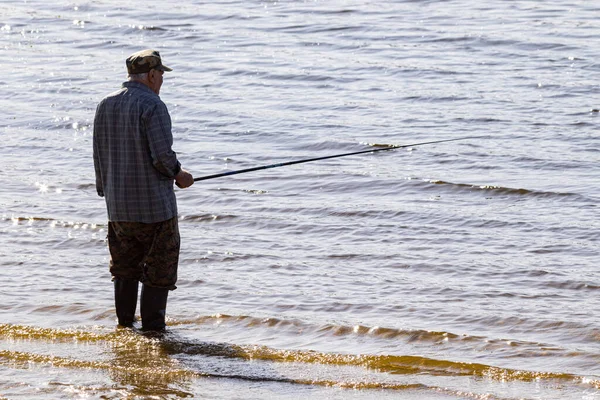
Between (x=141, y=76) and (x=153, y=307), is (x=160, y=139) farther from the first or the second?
(x=153, y=307)

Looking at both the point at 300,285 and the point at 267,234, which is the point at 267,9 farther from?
the point at 300,285

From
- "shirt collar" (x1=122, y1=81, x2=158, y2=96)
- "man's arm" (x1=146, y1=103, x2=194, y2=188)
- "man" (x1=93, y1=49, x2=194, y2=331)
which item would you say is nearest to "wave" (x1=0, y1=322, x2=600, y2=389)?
"man" (x1=93, y1=49, x2=194, y2=331)

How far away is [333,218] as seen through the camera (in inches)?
365

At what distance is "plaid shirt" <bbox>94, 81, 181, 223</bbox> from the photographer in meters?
6.06

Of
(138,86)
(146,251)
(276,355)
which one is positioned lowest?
(276,355)

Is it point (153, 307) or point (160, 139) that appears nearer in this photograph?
point (160, 139)

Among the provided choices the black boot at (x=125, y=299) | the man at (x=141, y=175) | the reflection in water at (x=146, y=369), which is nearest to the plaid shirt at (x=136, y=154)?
the man at (x=141, y=175)

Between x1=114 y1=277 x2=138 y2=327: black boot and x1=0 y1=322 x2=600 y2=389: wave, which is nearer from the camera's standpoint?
x1=0 y1=322 x2=600 y2=389: wave

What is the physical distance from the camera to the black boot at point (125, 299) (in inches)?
259

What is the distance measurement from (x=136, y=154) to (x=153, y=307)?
88cm

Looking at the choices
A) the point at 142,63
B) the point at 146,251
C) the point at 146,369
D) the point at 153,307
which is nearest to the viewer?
the point at 146,369

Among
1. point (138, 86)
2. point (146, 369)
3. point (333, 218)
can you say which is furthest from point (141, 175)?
point (333, 218)

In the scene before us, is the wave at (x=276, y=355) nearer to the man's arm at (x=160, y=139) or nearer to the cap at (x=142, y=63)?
the man's arm at (x=160, y=139)

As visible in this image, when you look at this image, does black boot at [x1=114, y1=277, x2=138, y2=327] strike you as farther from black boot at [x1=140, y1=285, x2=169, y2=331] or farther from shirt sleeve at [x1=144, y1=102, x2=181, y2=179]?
shirt sleeve at [x1=144, y1=102, x2=181, y2=179]
